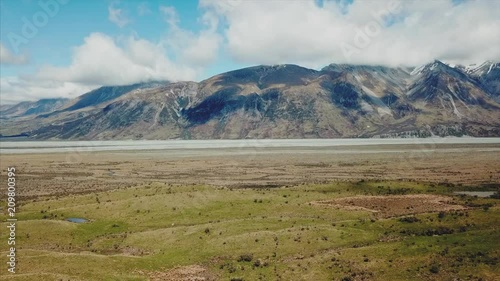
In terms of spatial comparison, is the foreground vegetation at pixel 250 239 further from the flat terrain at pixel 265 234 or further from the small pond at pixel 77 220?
the small pond at pixel 77 220

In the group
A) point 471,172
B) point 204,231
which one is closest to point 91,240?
point 204,231

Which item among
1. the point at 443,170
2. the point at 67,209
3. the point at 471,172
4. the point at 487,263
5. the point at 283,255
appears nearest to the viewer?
the point at 487,263

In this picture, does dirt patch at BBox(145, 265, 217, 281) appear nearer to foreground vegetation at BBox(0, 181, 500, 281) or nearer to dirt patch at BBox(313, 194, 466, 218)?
foreground vegetation at BBox(0, 181, 500, 281)

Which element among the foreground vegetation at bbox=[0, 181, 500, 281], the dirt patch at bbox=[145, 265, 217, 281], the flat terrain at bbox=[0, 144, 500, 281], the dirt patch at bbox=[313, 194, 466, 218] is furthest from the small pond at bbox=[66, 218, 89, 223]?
the dirt patch at bbox=[313, 194, 466, 218]

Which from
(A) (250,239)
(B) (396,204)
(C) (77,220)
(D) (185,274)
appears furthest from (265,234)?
(C) (77,220)

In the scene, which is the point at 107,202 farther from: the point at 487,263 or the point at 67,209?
the point at 487,263
